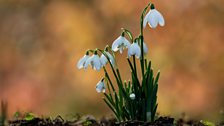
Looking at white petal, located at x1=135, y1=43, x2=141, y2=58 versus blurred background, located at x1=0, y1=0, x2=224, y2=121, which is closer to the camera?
white petal, located at x1=135, y1=43, x2=141, y2=58

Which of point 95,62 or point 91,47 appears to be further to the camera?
point 91,47

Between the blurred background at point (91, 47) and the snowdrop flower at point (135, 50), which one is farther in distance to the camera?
the blurred background at point (91, 47)

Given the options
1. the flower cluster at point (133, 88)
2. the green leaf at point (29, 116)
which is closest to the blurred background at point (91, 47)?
the green leaf at point (29, 116)

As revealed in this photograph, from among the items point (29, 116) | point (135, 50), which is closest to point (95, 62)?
point (135, 50)

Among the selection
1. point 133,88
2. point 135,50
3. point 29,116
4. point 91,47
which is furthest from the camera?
point 91,47

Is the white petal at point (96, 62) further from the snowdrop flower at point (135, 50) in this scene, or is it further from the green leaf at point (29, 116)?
the green leaf at point (29, 116)

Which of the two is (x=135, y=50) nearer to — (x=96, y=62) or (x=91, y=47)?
(x=96, y=62)

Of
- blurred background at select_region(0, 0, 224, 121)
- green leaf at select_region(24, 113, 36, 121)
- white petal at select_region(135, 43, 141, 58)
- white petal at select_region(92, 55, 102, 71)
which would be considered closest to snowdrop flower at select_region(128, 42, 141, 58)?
white petal at select_region(135, 43, 141, 58)

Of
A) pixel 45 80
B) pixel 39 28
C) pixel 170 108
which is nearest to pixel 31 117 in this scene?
pixel 170 108

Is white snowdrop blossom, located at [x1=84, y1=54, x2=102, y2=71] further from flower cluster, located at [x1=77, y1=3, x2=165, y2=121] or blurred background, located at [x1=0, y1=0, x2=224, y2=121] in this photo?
blurred background, located at [x1=0, y1=0, x2=224, y2=121]
